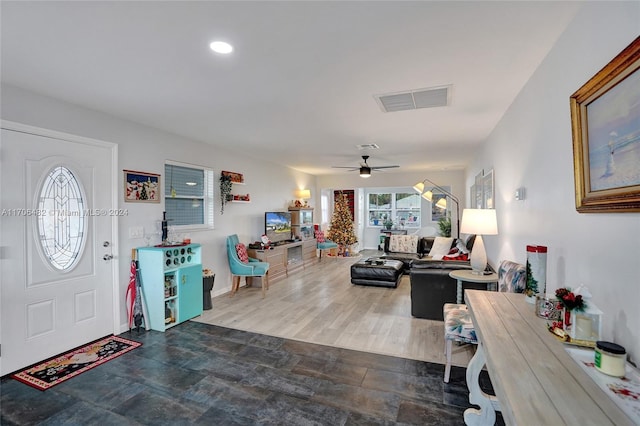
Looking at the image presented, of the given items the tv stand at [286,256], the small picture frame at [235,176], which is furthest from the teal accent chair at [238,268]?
the small picture frame at [235,176]

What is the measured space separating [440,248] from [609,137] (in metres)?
5.58

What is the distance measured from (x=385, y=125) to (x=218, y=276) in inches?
139

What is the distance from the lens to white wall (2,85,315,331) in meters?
2.87

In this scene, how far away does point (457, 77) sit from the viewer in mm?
2494

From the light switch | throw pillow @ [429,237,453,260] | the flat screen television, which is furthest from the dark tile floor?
throw pillow @ [429,237,453,260]

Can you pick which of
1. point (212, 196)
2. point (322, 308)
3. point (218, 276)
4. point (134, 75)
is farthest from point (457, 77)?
point (218, 276)

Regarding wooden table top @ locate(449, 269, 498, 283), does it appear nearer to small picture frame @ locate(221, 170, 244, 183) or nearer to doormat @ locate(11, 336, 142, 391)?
doormat @ locate(11, 336, 142, 391)

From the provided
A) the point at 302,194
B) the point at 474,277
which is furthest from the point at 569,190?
the point at 302,194

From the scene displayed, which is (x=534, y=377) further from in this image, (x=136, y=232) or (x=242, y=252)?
(x=242, y=252)

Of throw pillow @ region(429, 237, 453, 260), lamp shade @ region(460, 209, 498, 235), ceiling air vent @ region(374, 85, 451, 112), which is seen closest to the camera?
ceiling air vent @ region(374, 85, 451, 112)

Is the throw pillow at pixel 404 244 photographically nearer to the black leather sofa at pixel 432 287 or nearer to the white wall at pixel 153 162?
the white wall at pixel 153 162

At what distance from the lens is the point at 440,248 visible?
669cm

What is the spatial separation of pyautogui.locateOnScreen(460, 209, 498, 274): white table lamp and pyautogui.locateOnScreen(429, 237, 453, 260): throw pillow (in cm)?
330

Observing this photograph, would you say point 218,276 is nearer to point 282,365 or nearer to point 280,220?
point 280,220
